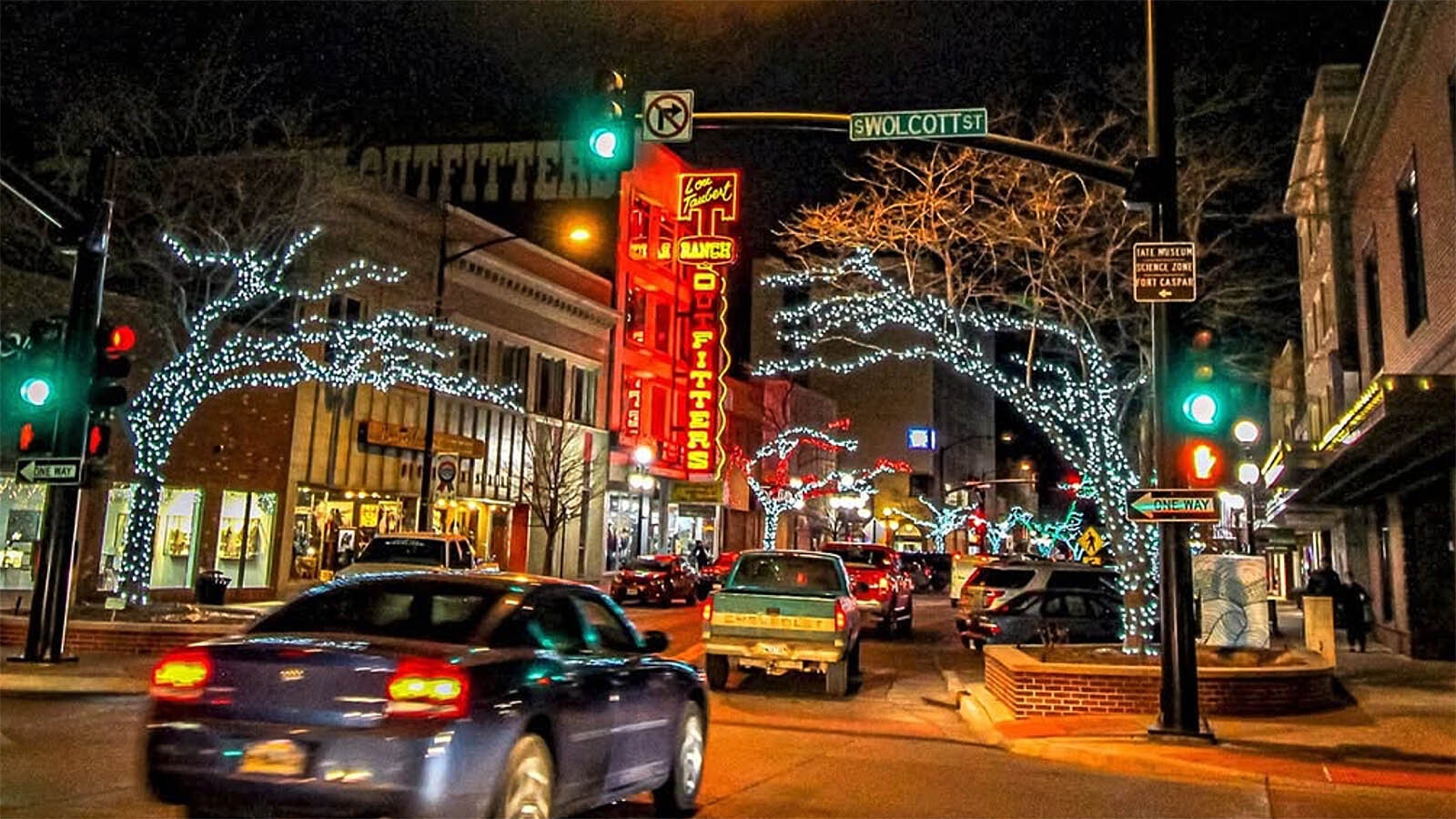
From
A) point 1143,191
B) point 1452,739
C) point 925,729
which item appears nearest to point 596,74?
point 1143,191

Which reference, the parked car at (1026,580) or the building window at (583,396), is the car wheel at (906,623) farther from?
the building window at (583,396)

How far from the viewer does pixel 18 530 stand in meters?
24.6

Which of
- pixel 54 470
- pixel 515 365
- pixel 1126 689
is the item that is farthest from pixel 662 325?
pixel 1126 689

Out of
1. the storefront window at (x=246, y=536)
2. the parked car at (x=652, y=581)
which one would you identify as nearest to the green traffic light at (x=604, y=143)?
the storefront window at (x=246, y=536)

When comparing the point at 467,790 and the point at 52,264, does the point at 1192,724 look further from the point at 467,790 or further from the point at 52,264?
the point at 52,264

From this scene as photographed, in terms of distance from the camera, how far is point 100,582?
25578mm

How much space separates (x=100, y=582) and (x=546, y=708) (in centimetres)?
2271

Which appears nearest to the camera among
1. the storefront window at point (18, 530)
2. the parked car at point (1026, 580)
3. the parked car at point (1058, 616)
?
the parked car at point (1058, 616)

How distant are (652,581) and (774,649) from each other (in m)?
18.4

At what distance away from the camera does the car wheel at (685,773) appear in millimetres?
8211

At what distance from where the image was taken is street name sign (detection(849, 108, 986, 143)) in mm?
11570

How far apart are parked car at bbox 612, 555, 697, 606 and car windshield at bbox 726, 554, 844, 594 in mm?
15963

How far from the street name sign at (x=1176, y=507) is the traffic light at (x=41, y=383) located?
41.7 feet

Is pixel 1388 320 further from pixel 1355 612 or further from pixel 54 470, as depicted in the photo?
pixel 54 470
